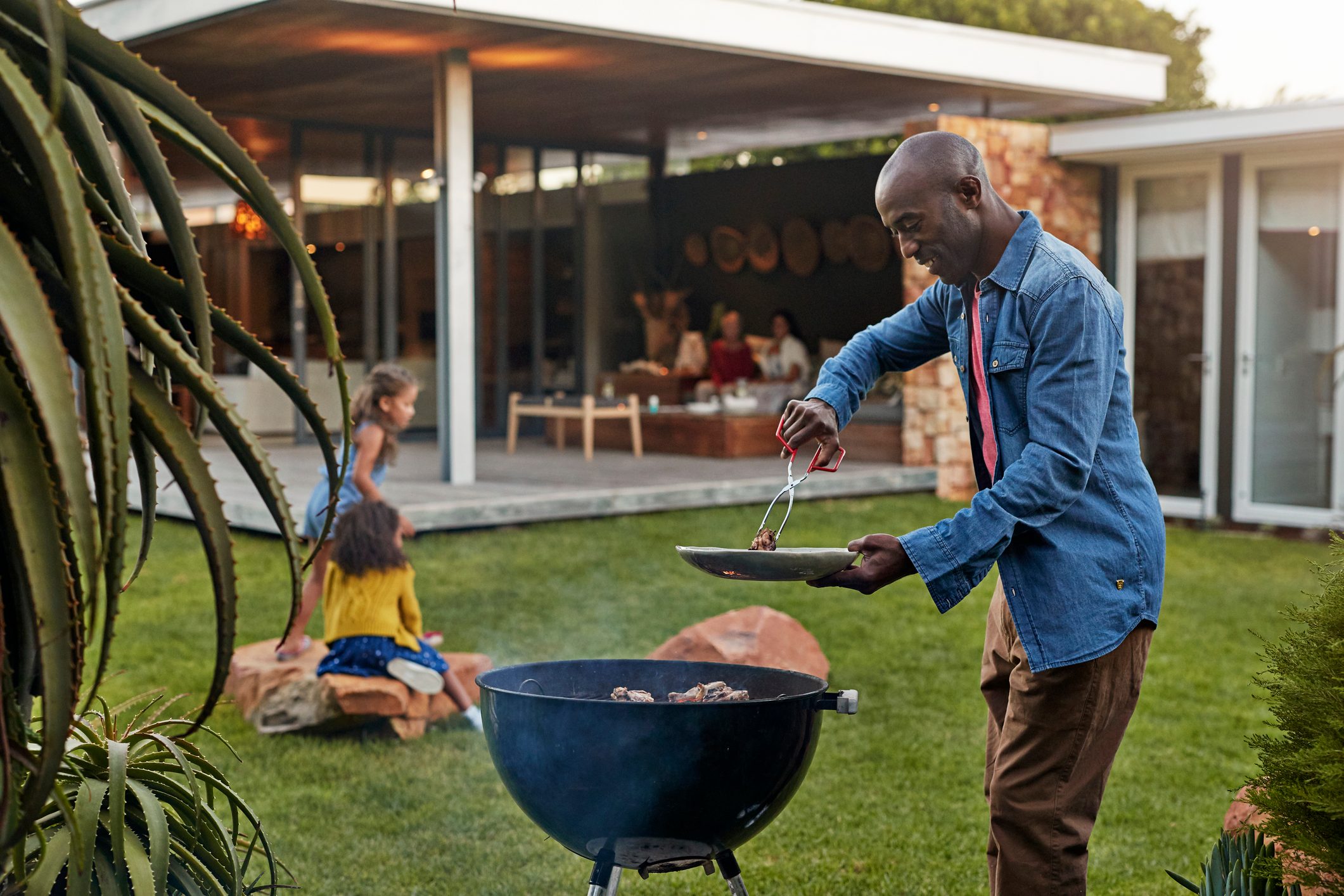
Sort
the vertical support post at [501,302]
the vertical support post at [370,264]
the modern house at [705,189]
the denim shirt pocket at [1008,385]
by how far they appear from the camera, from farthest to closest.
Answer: the vertical support post at [501,302] < the vertical support post at [370,264] < the modern house at [705,189] < the denim shirt pocket at [1008,385]

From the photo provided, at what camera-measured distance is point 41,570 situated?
1.25 m

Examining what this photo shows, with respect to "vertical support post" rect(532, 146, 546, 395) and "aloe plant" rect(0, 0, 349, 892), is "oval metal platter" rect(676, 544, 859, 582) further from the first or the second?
"vertical support post" rect(532, 146, 546, 395)

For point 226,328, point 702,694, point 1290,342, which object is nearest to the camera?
point 226,328

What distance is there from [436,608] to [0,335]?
564 centimetres

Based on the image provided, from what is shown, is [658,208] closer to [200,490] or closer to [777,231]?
[777,231]

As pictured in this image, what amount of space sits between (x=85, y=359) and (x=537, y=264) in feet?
46.1

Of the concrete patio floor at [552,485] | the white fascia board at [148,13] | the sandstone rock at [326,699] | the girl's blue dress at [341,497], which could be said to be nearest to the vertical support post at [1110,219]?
the concrete patio floor at [552,485]

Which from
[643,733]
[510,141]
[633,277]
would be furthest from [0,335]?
[633,277]

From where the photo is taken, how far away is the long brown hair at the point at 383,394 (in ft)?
17.2

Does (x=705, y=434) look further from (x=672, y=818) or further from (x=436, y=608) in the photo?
(x=672, y=818)

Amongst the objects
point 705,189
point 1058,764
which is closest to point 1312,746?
point 1058,764

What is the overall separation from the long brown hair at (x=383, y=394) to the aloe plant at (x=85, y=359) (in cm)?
342

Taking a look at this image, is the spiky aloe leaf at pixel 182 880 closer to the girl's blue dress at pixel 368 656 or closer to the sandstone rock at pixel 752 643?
the girl's blue dress at pixel 368 656

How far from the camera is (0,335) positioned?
1.43 meters
